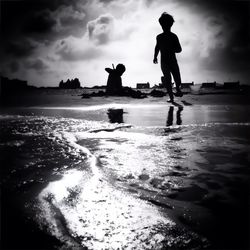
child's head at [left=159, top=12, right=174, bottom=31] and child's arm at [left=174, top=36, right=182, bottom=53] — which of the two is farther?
child's arm at [left=174, top=36, right=182, bottom=53]

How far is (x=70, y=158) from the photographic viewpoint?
6.36 ft

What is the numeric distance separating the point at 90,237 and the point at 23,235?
28 centimetres

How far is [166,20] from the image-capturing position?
7156 mm

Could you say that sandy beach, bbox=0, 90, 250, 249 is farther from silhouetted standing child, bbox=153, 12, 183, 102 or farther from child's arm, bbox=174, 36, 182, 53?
child's arm, bbox=174, 36, 182, 53

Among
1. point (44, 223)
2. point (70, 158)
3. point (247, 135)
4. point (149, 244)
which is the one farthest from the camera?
point (247, 135)

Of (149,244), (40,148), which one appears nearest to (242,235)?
(149,244)

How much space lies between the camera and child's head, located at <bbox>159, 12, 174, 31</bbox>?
23.4 ft

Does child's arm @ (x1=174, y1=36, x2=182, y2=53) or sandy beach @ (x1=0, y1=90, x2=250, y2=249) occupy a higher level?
child's arm @ (x1=174, y1=36, x2=182, y2=53)

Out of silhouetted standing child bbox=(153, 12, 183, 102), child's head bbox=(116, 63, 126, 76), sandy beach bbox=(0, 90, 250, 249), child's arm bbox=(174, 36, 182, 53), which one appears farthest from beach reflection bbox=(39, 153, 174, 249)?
child's head bbox=(116, 63, 126, 76)

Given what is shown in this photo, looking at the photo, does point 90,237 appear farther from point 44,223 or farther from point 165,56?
point 165,56

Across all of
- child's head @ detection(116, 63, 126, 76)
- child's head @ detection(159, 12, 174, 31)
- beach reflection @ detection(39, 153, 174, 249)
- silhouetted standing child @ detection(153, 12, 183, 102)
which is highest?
child's head @ detection(116, 63, 126, 76)

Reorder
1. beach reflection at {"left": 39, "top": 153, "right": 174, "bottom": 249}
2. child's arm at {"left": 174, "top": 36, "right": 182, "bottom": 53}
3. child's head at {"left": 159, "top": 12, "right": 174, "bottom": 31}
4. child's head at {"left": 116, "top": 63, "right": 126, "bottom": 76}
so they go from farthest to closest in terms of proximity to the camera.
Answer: child's head at {"left": 116, "top": 63, "right": 126, "bottom": 76} < child's arm at {"left": 174, "top": 36, "right": 182, "bottom": 53} < child's head at {"left": 159, "top": 12, "right": 174, "bottom": 31} < beach reflection at {"left": 39, "top": 153, "right": 174, "bottom": 249}

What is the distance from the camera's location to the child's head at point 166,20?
7.14 m

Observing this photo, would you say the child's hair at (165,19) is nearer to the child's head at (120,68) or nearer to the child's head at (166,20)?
the child's head at (166,20)
